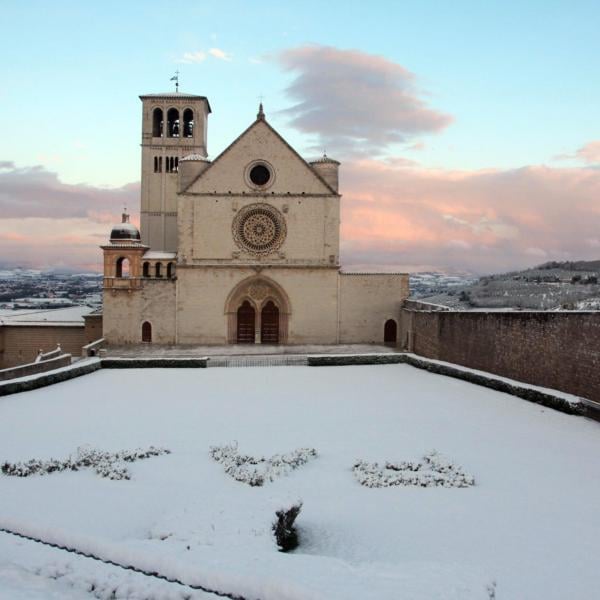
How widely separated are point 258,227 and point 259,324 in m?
5.38

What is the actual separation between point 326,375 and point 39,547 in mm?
15791

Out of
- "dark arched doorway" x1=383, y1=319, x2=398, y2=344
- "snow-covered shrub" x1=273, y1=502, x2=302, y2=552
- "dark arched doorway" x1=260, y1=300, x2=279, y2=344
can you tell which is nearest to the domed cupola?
"dark arched doorway" x1=260, y1=300, x2=279, y2=344

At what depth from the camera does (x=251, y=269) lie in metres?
31.0

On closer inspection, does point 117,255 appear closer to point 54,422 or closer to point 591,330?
point 54,422

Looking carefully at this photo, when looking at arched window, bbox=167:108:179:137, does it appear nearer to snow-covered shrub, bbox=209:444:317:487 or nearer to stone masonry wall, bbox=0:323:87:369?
stone masonry wall, bbox=0:323:87:369

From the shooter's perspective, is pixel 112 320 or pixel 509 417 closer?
pixel 509 417

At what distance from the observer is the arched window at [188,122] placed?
37.6 metres

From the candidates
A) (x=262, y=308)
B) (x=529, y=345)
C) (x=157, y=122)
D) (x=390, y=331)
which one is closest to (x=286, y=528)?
(x=529, y=345)

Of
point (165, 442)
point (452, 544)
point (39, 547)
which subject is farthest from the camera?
point (165, 442)

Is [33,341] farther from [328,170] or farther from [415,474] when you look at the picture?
[415,474]

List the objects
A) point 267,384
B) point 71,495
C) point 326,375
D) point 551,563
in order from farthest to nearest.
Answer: point 326,375 < point 267,384 < point 71,495 < point 551,563

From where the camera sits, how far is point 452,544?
7211mm

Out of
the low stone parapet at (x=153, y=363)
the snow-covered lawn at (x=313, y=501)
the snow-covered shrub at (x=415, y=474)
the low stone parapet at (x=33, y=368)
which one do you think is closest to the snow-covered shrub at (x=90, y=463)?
the snow-covered lawn at (x=313, y=501)

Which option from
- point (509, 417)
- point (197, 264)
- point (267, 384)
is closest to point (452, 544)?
point (509, 417)
